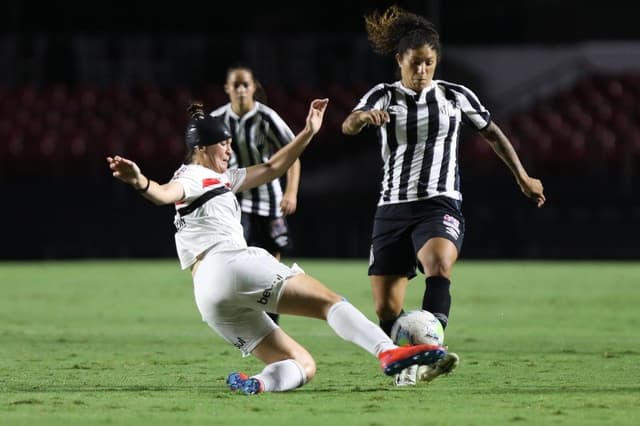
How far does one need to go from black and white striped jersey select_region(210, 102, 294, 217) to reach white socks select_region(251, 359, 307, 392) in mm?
2893

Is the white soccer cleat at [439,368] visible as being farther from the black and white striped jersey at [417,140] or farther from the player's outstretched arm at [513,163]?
the player's outstretched arm at [513,163]

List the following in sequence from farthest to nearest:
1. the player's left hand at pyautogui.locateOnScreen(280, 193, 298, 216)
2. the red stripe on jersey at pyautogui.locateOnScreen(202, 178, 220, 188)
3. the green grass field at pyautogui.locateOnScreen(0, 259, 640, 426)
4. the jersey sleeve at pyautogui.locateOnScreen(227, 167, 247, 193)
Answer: the player's left hand at pyautogui.locateOnScreen(280, 193, 298, 216)
the jersey sleeve at pyautogui.locateOnScreen(227, 167, 247, 193)
the red stripe on jersey at pyautogui.locateOnScreen(202, 178, 220, 188)
the green grass field at pyautogui.locateOnScreen(0, 259, 640, 426)

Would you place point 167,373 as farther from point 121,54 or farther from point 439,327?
point 121,54

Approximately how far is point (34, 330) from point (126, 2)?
1732 centimetres

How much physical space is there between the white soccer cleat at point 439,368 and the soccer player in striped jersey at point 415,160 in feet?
1.97

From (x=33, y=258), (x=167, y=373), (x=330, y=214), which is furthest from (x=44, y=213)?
(x=167, y=373)

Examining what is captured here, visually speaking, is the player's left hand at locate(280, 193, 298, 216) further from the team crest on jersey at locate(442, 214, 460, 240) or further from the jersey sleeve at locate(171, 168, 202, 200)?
the jersey sleeve at locate(171, 168, 202, 200)

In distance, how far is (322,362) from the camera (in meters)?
8.33

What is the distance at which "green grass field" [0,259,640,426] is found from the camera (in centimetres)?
586

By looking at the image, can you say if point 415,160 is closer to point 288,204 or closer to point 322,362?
point 322,362

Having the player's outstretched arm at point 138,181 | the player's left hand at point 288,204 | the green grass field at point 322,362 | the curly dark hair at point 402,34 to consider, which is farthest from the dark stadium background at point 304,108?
the player's outstretched arm at point 138,181

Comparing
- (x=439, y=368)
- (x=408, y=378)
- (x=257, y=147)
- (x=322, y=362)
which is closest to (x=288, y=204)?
(x=257, y=147)

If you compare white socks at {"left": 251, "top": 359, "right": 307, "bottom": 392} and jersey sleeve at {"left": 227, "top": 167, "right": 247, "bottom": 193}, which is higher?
jersey sleeve at {"left": 227, "top": 167, "right": 247, "bottom": 193}

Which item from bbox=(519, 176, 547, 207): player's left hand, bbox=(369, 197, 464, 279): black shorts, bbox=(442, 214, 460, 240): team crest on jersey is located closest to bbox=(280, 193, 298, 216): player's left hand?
bbox=(369, 197, 464, 279): black shorts
